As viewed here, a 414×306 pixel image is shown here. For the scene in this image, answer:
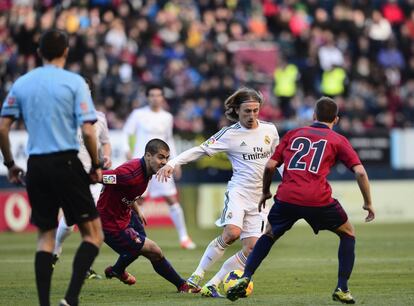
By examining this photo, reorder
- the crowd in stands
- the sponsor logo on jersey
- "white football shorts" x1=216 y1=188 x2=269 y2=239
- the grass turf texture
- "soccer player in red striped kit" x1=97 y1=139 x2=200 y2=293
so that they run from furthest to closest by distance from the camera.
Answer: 1. the crowd in stands
2. the sponsor logo on jersey
3. "white football shorts" x1=216 y1=188 x2=269 y2=239
4. "soccer player in red striped kit" x1=97 y1=139 x2=200 y2=293
5. the grass turf texture

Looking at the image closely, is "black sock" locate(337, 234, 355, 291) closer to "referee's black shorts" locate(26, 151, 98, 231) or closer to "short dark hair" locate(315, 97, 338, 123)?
"short dark hair" locate(315, 97, 338, 123)

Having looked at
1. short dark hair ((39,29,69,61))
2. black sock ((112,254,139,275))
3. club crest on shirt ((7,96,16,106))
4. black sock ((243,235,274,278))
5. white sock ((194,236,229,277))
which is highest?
short dark hair ((39,29,69,61))

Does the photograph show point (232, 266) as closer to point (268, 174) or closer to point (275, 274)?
point (268, 174)

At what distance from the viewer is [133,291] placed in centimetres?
1109

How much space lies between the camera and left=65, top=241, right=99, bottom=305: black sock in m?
8.23

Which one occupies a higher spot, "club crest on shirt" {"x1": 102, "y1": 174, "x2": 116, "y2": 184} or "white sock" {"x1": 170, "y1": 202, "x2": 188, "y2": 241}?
"club crest on shirt" {"x1": 102, "y1": 174, "x2": 116, "y2": 184}

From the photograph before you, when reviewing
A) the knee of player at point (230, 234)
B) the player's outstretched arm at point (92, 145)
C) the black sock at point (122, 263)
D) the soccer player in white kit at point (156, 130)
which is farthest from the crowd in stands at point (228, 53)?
the player's outstretched arm at point (92, 145)

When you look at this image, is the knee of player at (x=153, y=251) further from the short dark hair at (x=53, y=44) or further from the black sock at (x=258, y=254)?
the short dark hair at (x=53, y=44)

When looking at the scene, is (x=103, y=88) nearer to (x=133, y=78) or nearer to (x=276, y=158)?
(x=133, y=78)

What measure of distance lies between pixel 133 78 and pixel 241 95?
14883mm

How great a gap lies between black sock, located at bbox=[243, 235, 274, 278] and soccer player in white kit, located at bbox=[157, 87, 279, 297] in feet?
2.97

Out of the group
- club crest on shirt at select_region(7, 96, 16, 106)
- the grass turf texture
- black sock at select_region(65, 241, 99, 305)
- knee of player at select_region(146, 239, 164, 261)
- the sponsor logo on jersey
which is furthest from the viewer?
the sponsor logo on jersey

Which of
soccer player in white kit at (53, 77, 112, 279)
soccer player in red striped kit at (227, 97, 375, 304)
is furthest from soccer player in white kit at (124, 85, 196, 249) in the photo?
soccer player in red striped kit at (227, 97, 375, 304)

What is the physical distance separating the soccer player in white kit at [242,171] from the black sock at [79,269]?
8.43 ft
